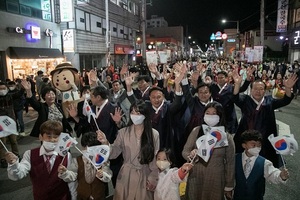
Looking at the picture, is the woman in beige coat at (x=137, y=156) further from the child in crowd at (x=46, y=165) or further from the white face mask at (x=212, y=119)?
the white face mask at (x=212, y=119)

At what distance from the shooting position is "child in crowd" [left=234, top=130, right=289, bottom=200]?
314cm

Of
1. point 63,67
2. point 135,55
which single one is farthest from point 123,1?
point 63,67

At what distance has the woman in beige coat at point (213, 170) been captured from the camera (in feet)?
10.4

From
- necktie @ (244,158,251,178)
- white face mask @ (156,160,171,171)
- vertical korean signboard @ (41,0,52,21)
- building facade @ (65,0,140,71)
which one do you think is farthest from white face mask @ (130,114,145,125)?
building facade @ (65,0,140,71)

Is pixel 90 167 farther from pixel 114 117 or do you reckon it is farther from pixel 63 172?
pixel 114 117

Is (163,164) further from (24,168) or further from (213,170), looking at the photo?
(24,168)

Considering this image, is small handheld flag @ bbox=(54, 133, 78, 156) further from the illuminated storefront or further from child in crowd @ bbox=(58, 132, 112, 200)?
the illuminated storefront

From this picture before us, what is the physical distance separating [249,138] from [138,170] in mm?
1425

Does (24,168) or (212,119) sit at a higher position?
(212,119)

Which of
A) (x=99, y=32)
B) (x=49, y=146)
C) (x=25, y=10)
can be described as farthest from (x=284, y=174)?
(x=99, y=32)

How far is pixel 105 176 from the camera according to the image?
9.70 feet

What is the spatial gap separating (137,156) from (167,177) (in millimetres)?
446

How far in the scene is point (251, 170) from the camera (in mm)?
3193

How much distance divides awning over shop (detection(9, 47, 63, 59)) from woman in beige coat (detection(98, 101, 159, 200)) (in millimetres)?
13476
